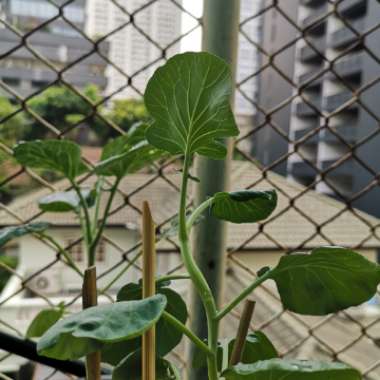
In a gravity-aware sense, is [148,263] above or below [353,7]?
below

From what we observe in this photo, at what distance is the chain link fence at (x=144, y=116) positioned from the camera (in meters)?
0.57

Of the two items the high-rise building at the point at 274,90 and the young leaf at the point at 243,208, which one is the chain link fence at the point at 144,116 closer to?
the high-rise building at the point at 274,90

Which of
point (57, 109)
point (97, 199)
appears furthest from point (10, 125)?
point (97, 199)

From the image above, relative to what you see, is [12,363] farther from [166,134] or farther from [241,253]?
[166,134]

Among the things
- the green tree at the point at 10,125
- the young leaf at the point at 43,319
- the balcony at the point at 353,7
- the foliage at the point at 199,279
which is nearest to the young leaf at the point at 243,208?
the foliage at the point at 199,279

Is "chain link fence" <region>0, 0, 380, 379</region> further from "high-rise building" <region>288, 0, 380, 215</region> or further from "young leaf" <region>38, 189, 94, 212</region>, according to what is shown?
"young leaf" <region>38, 189, 94, 212</region>

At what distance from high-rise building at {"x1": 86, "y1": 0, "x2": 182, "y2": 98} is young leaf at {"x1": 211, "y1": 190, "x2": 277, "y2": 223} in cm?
25

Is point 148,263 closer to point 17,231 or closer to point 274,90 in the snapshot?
point 17,231

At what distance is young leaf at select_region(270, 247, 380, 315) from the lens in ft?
1.01

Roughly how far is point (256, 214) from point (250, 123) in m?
0.41

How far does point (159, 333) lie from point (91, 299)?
10 cm

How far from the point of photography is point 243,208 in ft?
1.10

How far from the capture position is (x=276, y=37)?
71cm

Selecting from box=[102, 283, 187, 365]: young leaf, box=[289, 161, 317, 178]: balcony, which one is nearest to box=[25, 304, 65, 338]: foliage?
box=[102, 283, 187, 365]: young leaf
